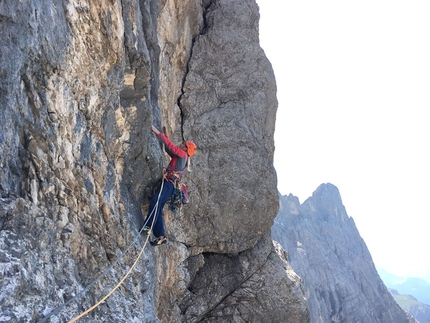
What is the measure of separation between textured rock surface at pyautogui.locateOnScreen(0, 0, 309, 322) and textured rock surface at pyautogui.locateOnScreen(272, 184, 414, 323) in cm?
3797

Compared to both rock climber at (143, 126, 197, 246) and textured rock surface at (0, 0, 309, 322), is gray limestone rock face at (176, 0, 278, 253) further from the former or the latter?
rock climber at (143, 126, 197, 246)

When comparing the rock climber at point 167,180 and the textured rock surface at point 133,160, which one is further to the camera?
the rock climber at point 167,180

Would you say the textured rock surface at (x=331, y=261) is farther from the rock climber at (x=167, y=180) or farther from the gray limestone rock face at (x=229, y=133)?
the rock climber at (x=167, y=180)

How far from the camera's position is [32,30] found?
15.2 feet

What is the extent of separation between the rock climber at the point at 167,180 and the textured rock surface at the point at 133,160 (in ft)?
1.23

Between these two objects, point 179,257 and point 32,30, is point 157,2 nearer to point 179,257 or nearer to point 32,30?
point 32,30

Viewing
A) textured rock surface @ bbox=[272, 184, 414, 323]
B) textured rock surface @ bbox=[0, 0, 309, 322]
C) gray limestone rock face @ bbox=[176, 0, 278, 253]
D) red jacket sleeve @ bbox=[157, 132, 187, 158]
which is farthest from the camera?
textured rock surface @ bbox=[272, 184, 414, 323]

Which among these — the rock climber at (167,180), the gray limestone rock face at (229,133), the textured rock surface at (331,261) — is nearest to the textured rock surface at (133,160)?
the gray limestone rock face at (229,133)

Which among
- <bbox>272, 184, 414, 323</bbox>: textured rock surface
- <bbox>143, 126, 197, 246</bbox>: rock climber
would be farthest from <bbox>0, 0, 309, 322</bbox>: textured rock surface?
<bbox>272, 184, 414, 323</bbox>: textured rock surface

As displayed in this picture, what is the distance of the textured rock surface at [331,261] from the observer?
50.4m

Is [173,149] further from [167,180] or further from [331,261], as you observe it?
[331,261]

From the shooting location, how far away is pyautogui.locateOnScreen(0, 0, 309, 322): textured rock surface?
4.28 m

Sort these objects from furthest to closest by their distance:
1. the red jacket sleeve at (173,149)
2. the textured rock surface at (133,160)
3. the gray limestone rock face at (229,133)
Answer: the gray limestone rock face at (229,133)
the red jacket sleeve at (173,149)
the textured rock surface at (133,160)

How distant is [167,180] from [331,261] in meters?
59.0
